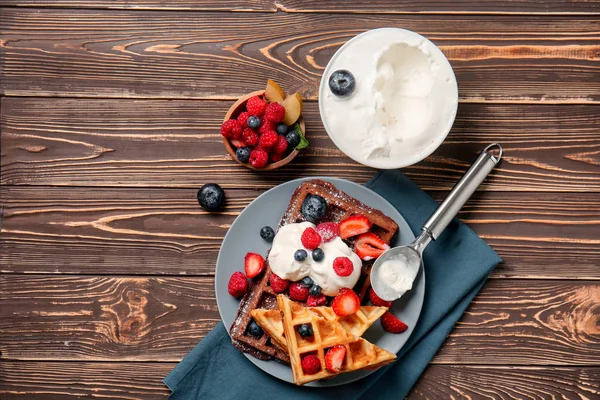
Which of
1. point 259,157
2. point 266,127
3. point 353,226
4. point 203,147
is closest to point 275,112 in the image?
point 266,127

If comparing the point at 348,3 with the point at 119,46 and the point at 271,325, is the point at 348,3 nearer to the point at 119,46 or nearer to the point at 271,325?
the point at 119,46

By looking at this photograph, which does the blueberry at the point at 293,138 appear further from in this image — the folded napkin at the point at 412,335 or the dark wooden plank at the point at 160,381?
the dark wooden plank at the point at 160,381

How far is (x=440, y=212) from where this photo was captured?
2.14 meters

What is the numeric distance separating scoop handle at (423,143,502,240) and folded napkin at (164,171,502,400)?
4.5 inches

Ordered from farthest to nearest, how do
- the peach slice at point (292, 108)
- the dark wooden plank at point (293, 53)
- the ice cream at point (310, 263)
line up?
the dark wooden plank at point (293, 53)
the peach slice at point (292, 108)
the ice cream at point (310, 263)

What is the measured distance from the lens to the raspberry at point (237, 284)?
2.13 m

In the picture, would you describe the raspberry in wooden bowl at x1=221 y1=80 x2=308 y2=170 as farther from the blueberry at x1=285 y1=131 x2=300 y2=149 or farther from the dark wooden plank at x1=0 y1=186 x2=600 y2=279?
the dark wooden plank at x1=0 y1=186 x2=600 y2=279

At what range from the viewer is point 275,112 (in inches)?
83.2

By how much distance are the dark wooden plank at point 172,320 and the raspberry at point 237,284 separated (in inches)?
8.8

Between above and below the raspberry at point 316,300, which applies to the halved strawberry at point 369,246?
above

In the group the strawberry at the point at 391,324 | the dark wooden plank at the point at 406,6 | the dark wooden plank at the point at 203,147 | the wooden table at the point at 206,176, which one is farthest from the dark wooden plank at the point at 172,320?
the dark wooden plank at the point at 406,6

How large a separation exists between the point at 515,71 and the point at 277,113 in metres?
1.02

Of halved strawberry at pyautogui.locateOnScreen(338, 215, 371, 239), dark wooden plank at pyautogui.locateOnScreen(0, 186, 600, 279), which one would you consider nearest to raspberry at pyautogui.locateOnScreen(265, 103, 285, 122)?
dark wooden plank at pyautogui.locateOnScreen(0, 186, 600, 279)

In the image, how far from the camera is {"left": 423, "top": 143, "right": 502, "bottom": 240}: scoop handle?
2.13 metres
